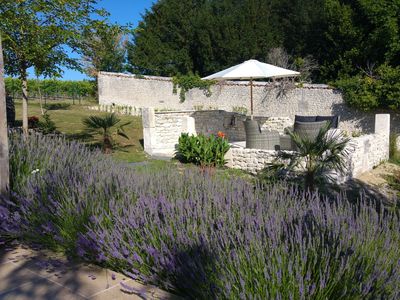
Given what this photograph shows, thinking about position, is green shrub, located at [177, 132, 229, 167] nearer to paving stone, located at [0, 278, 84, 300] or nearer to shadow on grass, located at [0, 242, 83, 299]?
shadow on grass, located at [0, 242, 83, 299]

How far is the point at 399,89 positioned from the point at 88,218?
13656 millimetres

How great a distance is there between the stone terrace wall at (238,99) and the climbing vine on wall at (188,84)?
25cm

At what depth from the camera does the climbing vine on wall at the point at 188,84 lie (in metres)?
21.0

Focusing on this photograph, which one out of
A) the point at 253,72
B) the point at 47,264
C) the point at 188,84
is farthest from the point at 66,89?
the point at 47,264

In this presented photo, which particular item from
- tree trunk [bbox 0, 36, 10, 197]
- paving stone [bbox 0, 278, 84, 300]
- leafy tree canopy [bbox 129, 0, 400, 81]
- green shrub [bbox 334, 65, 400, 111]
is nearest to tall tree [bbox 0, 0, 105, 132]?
tree trunk [bbox 0, 36, 10, 197]

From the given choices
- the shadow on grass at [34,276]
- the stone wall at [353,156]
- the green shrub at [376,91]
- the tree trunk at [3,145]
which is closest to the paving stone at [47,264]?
the shadow on grass at [34,276]

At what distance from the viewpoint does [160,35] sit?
3006 cm

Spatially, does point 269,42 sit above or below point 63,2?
above

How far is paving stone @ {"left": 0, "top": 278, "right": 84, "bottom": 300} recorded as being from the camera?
254 cm

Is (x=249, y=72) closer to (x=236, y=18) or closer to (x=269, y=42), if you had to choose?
(x=269, y=42)

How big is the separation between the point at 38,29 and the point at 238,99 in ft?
44.7

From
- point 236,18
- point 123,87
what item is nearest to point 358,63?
point 236,18

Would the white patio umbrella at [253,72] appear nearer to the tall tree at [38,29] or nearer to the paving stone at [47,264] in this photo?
the tall tree at [38,29]

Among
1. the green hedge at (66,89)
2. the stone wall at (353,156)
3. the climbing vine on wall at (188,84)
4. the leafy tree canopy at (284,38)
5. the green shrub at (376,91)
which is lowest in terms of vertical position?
the stone wall at (353,156)
